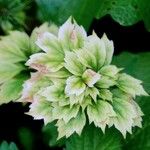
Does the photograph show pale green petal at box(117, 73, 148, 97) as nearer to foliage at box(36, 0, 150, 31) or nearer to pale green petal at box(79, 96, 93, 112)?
pale green petal at box(79, 96, 93, 112)

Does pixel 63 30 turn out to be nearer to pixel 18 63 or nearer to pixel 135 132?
pixel 18 63

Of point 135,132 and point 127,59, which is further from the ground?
point 127,59

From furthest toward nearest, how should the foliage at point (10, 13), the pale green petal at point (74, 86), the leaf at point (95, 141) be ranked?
the foliage at point (10, 13), the leaf at point (95, 141), the pale green petal at point (74, 86)

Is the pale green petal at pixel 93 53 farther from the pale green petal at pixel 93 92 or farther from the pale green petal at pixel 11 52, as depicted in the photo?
the pale green petal at pixel 11 52

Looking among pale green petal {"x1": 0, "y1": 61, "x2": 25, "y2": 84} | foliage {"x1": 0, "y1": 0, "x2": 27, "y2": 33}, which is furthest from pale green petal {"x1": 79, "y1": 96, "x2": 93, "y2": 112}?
foliage {"x1": 0, "y1": 0, "x2": 27, "y2": 33}

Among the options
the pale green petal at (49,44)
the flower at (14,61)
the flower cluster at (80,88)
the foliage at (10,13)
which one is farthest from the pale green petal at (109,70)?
the foliage at (10,13)

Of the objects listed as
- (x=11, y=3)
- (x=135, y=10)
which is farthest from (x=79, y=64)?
(x=11, y=3)
